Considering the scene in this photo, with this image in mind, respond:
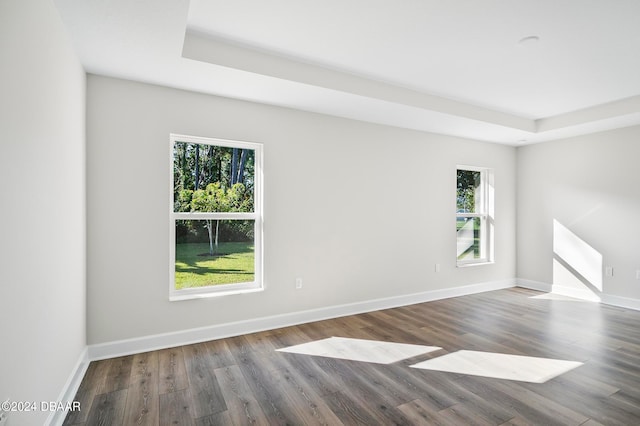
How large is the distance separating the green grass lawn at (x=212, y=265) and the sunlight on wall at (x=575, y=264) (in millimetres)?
4820

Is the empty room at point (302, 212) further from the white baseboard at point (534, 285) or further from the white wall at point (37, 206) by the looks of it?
the white baseboard at point (534, 285)

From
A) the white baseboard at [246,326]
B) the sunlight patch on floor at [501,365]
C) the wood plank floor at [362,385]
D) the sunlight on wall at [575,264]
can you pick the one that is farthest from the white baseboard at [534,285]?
the sunlight patch on floor at [501,365]

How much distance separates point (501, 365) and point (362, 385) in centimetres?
124

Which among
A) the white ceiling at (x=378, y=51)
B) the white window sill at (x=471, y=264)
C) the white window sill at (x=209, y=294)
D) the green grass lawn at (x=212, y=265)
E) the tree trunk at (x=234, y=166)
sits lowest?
the white window sill at (x=471, y=264)

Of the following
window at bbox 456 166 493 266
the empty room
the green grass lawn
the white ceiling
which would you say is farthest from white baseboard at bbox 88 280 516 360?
the white ceiling

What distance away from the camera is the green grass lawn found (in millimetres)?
3275

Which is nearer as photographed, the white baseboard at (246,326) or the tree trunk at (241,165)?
the white baseboard at (246,326)

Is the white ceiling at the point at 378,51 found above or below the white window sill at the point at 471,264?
above

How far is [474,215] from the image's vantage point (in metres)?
5.40

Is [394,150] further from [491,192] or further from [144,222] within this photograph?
[144,222]

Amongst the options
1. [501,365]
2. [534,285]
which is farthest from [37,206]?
[534,285]

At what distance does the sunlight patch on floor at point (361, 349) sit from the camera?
2.87 m

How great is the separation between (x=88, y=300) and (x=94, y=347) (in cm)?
40

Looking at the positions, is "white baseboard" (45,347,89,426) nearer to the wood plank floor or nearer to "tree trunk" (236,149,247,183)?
the wood plank floor
